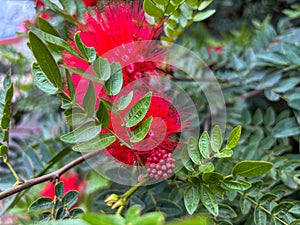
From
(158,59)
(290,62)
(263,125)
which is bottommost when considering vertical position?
(263,125)

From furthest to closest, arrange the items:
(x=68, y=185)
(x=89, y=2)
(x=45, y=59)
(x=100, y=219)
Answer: (x=68, y=185)
(x=89, y=2)
(x=45, y=59)
(x=100, y=219)

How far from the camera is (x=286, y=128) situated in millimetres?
869

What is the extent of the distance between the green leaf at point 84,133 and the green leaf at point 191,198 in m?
0.15

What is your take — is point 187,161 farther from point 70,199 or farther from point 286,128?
point 286,128

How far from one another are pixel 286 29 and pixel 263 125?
33 centimetres

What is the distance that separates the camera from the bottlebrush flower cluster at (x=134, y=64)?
578 mm

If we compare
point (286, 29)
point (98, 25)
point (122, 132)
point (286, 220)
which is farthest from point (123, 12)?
point (286, 29)

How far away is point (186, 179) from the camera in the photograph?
0.62 metres

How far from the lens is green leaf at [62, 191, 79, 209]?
0.61 meters

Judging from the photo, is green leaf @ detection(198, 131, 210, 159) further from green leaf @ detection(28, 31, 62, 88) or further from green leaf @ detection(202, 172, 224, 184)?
green leaf @ detection(28, 31, 62, 88)

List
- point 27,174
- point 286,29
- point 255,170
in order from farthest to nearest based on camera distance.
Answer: point 286,29
point 27,174
point 255,170

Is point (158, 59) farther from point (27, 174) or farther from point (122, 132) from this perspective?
point (27, 174)

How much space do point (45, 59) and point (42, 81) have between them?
1.6 inches

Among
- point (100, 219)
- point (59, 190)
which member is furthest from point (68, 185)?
point (100, 219)
